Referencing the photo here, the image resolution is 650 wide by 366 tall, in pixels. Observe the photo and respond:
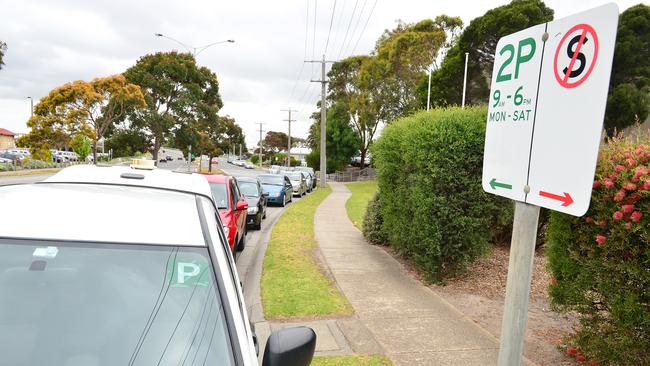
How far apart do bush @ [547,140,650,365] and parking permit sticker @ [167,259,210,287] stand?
305cm

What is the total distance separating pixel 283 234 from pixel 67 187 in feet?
29.1

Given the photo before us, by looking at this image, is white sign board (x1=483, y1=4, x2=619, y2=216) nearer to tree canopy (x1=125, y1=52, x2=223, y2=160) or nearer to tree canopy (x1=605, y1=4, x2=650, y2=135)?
tree canopy (x1=605, y1=4, x2=650, y2=135)

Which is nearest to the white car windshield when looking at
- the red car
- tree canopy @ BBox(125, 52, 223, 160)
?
the red car

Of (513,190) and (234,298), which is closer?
(234,298)

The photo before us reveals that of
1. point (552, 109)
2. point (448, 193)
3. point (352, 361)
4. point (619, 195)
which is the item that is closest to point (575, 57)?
point (552, 109)

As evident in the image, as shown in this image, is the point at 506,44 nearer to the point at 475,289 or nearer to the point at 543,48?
the point at 543,48

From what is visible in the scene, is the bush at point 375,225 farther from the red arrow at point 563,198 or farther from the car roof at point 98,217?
the car roof at point 98,217

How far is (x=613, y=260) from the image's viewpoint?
3.58m

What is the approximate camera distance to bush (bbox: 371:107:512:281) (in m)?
6.57

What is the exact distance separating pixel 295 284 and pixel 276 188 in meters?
13.9

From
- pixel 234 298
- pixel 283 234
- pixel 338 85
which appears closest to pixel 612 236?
pixel 234 298

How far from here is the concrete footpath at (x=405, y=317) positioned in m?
4.64

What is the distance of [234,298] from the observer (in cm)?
226

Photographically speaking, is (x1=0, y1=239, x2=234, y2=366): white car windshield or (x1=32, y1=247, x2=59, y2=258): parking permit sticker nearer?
(x1=0, y1=239, x2=234, y2=366): white car windshield
